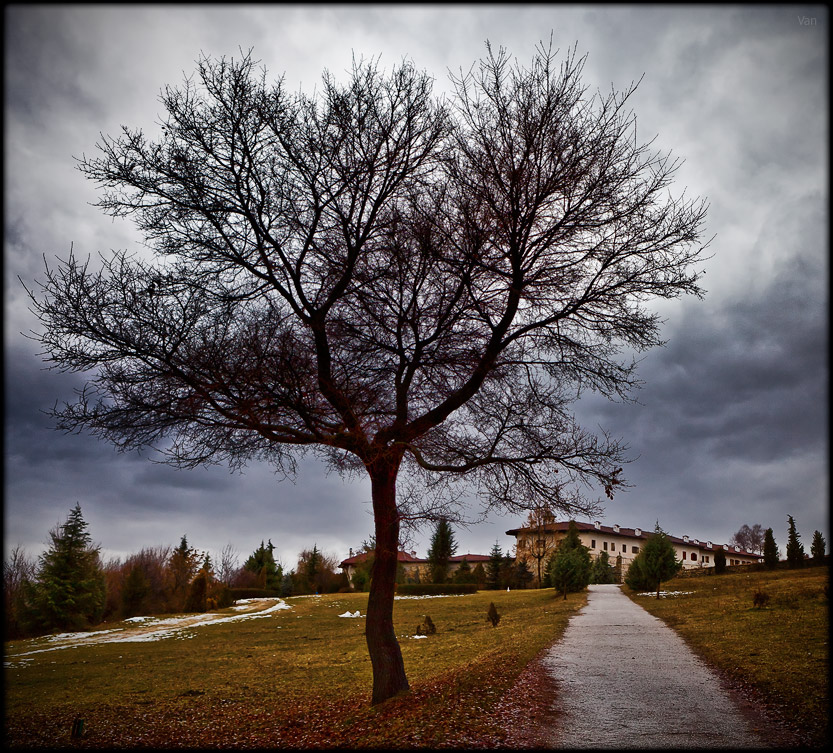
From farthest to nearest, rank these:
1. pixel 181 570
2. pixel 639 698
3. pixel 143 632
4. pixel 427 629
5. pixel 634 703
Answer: pixel 181 570 < pixel 143 632 < pixel 427 629 < pixel 639 698 < pixel 634 703

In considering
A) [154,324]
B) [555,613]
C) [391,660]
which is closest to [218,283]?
[154,324]

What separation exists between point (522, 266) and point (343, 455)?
178 inches

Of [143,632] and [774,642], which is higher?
[774,642]

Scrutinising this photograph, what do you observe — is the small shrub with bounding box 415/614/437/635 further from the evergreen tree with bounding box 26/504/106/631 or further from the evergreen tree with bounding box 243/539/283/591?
the evergreen tree with bounding box 243/539/283/591

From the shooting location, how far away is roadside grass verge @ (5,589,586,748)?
25.3ft

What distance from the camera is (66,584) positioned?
36.8m

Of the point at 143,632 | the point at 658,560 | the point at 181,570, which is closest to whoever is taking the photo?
the point at 143,632

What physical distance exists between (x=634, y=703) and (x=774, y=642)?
692 centimetres

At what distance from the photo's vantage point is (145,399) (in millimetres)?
7750

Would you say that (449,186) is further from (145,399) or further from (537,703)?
(537,703)

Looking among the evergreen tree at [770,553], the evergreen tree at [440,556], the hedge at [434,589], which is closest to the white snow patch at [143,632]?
the hedge at [434,589]

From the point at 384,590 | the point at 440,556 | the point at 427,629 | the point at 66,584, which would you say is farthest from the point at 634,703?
the point at 440,556

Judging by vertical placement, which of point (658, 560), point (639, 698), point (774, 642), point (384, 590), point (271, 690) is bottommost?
point (658, 560)

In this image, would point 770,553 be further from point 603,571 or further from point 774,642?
point 774,642
